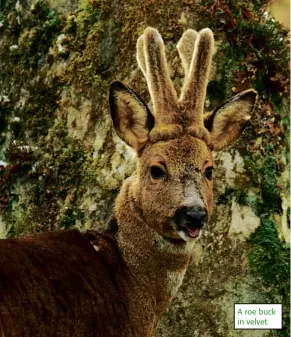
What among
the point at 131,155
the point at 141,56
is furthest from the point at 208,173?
the point at 141,56

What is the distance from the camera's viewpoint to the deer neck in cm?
579

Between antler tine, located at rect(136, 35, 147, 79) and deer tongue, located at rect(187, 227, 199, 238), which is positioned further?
antler tine, located at rect(136, 35, 147, 79)

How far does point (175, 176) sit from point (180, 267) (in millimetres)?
708

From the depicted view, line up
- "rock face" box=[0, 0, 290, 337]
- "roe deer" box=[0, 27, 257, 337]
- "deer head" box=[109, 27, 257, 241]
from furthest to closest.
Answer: "rock face" box=[0, 0, 290, 337], "deer head" box=[109, 27, 257, 241], "roe deer" box=[0, 27, 257, 337]

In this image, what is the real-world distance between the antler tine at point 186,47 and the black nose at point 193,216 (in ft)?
5.54

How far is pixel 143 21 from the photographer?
7586 mm

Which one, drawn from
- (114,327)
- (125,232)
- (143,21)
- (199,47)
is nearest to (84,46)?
(143,21)

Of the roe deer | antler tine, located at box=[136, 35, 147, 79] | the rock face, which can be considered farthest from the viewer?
the rock face

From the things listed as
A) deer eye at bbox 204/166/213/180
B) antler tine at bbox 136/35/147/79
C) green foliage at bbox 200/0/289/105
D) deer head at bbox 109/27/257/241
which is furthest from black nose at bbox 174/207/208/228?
green foliage at bbox 200/0/289/105

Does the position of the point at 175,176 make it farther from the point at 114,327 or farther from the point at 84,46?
the point at 84,46

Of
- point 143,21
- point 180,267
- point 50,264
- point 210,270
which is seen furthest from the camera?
point 143,21

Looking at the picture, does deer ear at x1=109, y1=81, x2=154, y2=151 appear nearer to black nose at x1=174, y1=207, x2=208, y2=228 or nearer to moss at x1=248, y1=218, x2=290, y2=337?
black nose at x1=174, y1=207, x2=208, y2=228

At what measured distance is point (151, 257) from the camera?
582cm

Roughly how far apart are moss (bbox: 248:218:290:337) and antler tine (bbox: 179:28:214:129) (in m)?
1.63
